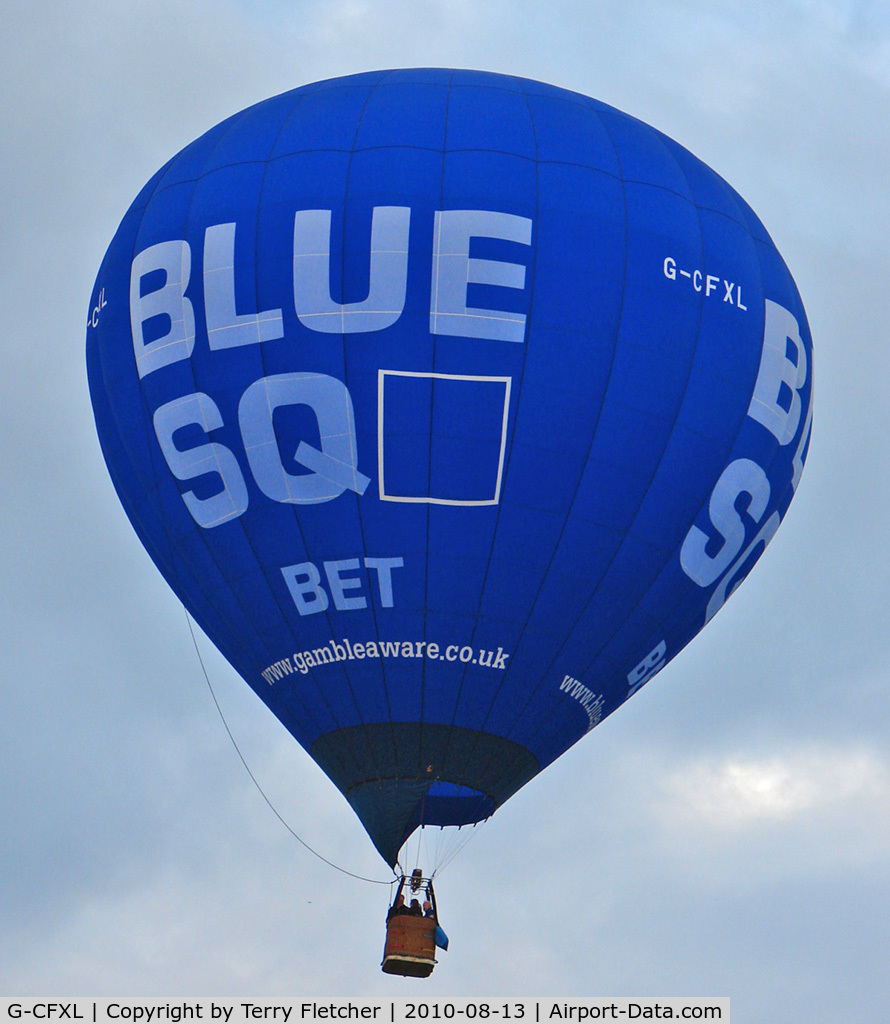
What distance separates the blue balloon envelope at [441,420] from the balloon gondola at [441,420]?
0.09 feet

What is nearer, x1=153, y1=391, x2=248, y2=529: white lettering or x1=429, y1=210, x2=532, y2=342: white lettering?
x1=429, y1=210, x2=532, y2=342: white lettering

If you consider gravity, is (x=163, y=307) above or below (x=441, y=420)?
above

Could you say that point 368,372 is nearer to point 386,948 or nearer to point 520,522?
point 520,522

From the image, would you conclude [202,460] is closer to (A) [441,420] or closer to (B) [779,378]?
(A) [441,420]

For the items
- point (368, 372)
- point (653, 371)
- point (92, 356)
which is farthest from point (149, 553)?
point (653, 371)

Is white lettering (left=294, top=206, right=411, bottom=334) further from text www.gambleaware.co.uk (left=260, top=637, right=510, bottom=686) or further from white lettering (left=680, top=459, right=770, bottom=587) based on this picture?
white lettering (left=680, top=459, right=770, bottom=587)

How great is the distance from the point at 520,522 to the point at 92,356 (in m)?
5.36

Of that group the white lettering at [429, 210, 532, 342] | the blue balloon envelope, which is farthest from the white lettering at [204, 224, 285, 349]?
the white lettering at [429, 210, 532, 342]

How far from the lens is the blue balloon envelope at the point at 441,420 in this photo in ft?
75.7

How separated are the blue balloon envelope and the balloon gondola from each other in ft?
0.09

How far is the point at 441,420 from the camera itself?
75.4 feet

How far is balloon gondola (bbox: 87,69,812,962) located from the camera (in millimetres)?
23078

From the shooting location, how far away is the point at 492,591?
23172 mm

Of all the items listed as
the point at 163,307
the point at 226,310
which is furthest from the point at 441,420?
the point at 163,307
